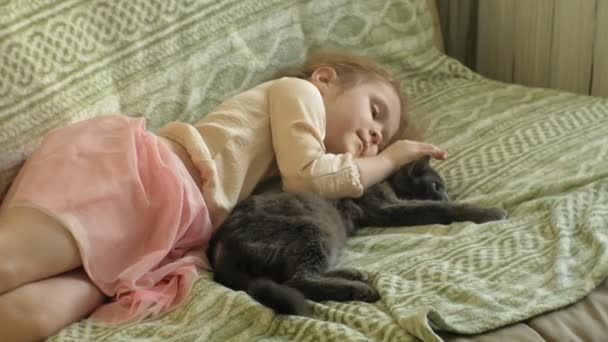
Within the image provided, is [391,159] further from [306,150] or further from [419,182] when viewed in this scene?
[306,150]

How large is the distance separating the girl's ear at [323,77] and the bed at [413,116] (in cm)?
14

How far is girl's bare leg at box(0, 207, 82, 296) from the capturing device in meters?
1.17

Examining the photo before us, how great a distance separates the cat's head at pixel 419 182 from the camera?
1.58 meters

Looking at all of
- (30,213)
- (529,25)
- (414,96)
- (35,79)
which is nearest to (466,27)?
(529,25)

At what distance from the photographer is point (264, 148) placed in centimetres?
156

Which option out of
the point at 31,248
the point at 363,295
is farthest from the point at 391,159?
the point at 31,248

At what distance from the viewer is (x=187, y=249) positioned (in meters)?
1.37

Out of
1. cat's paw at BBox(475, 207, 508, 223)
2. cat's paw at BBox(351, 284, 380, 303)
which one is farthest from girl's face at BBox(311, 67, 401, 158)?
cat's paw at BBox(351, 284, 380, 303)

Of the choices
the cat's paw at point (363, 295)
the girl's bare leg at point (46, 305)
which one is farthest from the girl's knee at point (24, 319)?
the cat's paw at point (363, 295)

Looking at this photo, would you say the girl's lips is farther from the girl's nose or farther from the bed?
the bed

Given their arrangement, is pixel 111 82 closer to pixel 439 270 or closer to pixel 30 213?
pixel 30 213

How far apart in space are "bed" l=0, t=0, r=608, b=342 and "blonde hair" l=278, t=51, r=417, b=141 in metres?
0.07

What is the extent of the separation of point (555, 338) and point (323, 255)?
36 centimetres

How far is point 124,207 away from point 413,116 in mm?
843
